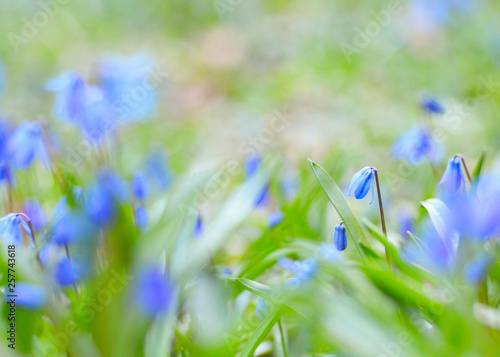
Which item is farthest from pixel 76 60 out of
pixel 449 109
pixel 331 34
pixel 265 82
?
pixel 449 109

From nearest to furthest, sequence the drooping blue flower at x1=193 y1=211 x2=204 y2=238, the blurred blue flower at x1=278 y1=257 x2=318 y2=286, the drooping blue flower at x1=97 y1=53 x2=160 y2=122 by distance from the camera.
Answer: the blurred blue flower at x1=278 y1=257 x2=318 y2=286
the drooping blue flower at x1=193 y1=211 x2=204 y2=238
the drooping blue flower at x1=97 y1=53 x2=160 y2=122

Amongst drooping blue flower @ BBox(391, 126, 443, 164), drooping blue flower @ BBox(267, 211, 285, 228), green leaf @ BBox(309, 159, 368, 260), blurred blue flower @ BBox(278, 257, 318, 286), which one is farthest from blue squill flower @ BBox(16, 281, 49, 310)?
drooping blue flower @ BBox(391, 126, 443, 164)

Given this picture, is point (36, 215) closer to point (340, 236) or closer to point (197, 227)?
point (197, 227)

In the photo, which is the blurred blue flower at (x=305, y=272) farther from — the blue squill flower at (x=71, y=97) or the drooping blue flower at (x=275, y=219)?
the blue squill flower at (x=71, y=97)

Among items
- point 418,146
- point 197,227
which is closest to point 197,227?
point 197,227

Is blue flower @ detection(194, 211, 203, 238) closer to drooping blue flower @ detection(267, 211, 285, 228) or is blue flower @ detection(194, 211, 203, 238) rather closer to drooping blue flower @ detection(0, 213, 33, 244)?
drooping blue flower @ detection(267, 211, 285, 228)

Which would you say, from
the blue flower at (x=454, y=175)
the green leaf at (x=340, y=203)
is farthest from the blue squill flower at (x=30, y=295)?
the blue flower at (x=454, y=175)

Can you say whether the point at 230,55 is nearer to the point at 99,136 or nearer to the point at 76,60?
the point at 76,60
